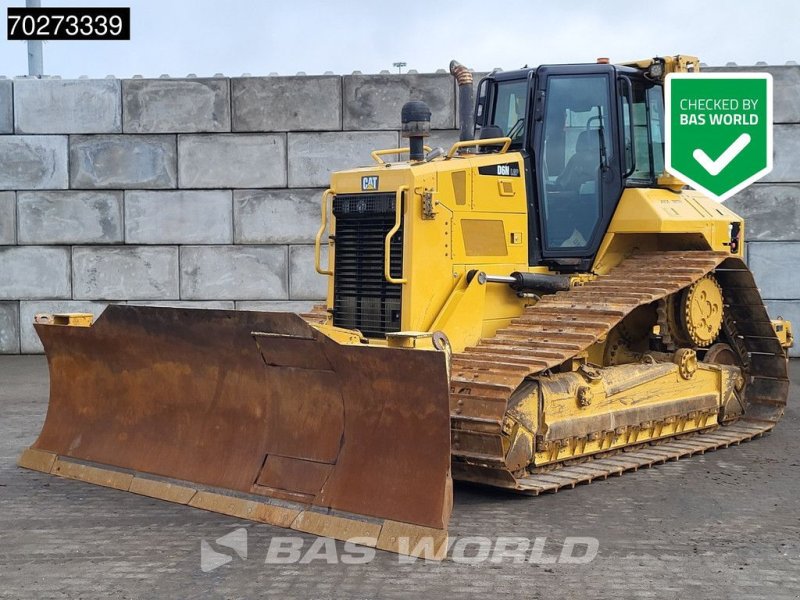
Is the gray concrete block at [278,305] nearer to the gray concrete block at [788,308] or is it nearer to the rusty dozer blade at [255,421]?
the gray concrete block at [788,308]

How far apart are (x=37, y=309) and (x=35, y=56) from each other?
12.2 ft

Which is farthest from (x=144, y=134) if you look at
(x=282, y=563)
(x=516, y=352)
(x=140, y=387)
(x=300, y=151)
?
(x=282, y=563)

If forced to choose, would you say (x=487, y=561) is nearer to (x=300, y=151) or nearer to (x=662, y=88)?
(x=662, y=88)

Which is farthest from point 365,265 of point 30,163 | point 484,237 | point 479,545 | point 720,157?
point 30,163

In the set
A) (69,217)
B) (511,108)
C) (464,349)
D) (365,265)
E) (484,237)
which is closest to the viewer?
(464,349)

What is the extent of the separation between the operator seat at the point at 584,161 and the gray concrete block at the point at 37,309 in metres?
7.78

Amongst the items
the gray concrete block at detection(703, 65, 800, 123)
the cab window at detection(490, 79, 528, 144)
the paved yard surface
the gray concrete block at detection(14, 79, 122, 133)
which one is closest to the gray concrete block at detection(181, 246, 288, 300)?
the gray concrete block at detection(14, 79, 122, 133)

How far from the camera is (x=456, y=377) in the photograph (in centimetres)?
667

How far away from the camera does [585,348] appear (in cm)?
699

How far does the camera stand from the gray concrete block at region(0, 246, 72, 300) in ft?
45.6

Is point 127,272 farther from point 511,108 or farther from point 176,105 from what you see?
point 511,108

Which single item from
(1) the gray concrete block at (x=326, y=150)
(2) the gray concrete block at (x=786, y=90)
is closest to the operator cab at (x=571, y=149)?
(1) the gray concrete block at (x=326, y=150)

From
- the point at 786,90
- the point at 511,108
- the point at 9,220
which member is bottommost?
the point at 9,220

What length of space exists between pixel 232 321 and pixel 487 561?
2.22 m
